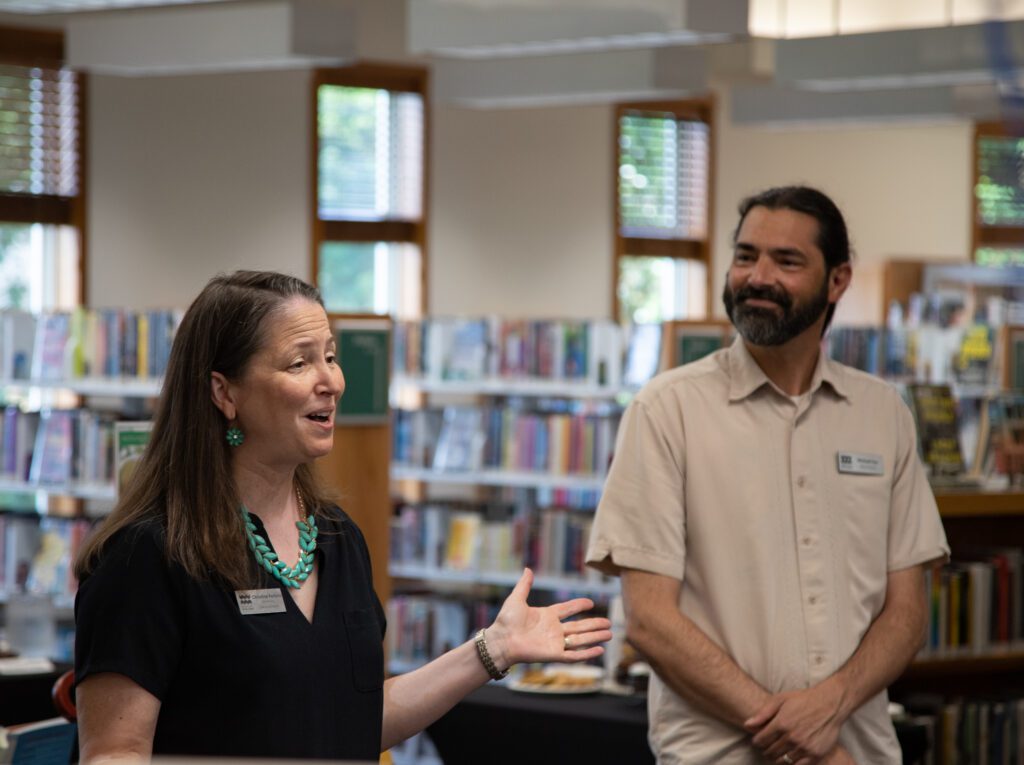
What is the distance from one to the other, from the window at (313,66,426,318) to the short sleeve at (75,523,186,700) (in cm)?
867

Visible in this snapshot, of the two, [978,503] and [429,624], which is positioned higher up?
[978,503]

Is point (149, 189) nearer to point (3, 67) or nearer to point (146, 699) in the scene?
point (3, 67)

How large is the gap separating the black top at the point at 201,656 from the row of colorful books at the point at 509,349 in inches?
216

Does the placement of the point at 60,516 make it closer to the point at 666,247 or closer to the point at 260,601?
the point at 260,601

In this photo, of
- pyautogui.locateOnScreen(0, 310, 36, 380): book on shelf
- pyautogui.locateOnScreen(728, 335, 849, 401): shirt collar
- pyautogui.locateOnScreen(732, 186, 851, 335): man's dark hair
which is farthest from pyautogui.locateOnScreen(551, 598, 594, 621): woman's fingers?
pyautogui.locateOnScreen(0, 310, 36, 380): book on shelf

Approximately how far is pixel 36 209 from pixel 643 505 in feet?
24.9

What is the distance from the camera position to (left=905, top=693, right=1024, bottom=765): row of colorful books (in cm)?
453

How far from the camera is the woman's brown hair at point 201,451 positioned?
1937mm

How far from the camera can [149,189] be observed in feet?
32.2

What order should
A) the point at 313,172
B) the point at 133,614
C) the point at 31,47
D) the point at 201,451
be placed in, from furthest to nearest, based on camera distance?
the point at 313,172, the point at 31,47, the point at 201,451, the point at 133,614

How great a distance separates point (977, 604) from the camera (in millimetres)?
4660

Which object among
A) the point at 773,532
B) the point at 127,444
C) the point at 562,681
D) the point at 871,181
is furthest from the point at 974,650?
the point at 871,181

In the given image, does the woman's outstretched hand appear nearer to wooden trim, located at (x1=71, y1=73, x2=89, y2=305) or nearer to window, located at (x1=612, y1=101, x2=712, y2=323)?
wooden trim, located at (x1=71, y1=73, x2=89, y2=305)

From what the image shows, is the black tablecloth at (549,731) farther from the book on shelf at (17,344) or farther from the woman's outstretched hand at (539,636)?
the book on shelf at (17,344)
